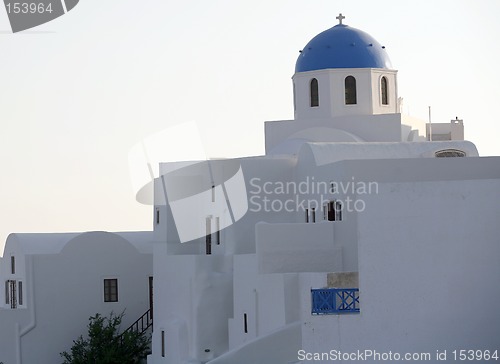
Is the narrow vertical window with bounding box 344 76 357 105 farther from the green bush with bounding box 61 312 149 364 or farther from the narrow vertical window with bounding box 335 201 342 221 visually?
the green bush with bounding box 61 312 149 364

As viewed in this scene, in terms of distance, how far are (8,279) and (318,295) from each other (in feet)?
60.1

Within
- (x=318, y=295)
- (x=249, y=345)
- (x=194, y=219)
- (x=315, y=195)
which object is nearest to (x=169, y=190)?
(x=194, y=219)

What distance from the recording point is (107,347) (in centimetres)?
3738

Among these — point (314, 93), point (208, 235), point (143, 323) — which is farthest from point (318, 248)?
point (143, 323)

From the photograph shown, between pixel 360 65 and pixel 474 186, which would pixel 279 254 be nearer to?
pixel 474 186

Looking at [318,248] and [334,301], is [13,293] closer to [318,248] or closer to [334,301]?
[318,248]

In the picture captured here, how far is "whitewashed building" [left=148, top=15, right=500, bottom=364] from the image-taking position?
24.6 meters

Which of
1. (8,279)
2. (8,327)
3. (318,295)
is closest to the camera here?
(318,295)

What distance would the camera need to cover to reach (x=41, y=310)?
3816 cm

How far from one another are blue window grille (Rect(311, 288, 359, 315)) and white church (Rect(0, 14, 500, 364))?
31 millimetres

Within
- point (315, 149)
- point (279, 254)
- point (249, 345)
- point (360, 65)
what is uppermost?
point (360, 65)

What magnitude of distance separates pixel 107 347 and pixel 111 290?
2.07 m

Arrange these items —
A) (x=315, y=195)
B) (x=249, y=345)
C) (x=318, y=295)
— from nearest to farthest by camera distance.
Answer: (x=318, y=295), (x=249, y=345), (x=315, y=195)

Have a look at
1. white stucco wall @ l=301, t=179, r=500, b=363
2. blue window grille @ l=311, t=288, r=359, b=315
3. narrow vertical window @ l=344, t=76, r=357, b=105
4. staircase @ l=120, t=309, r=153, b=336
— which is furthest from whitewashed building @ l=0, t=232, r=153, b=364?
blue window grille @ l=311, t=288, r=359, b=315
